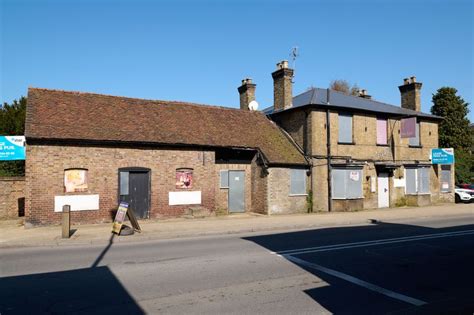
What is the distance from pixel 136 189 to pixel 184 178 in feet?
7.61

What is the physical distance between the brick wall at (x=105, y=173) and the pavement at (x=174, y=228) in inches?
26.2

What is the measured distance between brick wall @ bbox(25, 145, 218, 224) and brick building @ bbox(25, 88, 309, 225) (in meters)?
0.04

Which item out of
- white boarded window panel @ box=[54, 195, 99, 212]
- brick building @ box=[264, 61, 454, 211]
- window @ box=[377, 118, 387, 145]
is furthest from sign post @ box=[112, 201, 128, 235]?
window @ box=[377, 118, 387, 145]

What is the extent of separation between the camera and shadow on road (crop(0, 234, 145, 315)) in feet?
Result: 18.0

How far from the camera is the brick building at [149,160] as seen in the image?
50.2 ft

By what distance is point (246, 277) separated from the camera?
7.25 m

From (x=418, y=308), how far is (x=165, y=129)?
15089 mm

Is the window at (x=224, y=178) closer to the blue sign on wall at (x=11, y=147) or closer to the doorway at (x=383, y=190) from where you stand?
the doorway at (x=383, y=190)

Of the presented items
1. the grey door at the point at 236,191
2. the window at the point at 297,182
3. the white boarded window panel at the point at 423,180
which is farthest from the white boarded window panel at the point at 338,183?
the white boarded window panel at the point at 423,180

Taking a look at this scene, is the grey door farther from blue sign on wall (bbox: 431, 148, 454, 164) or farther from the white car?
the white car

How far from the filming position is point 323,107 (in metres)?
21.0

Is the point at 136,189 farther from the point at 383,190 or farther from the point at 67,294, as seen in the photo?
→ the point at 383,190

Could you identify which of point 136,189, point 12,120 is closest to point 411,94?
point 136,189

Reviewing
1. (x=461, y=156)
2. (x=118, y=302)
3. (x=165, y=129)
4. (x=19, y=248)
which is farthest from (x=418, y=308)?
(x=461, y=156)
